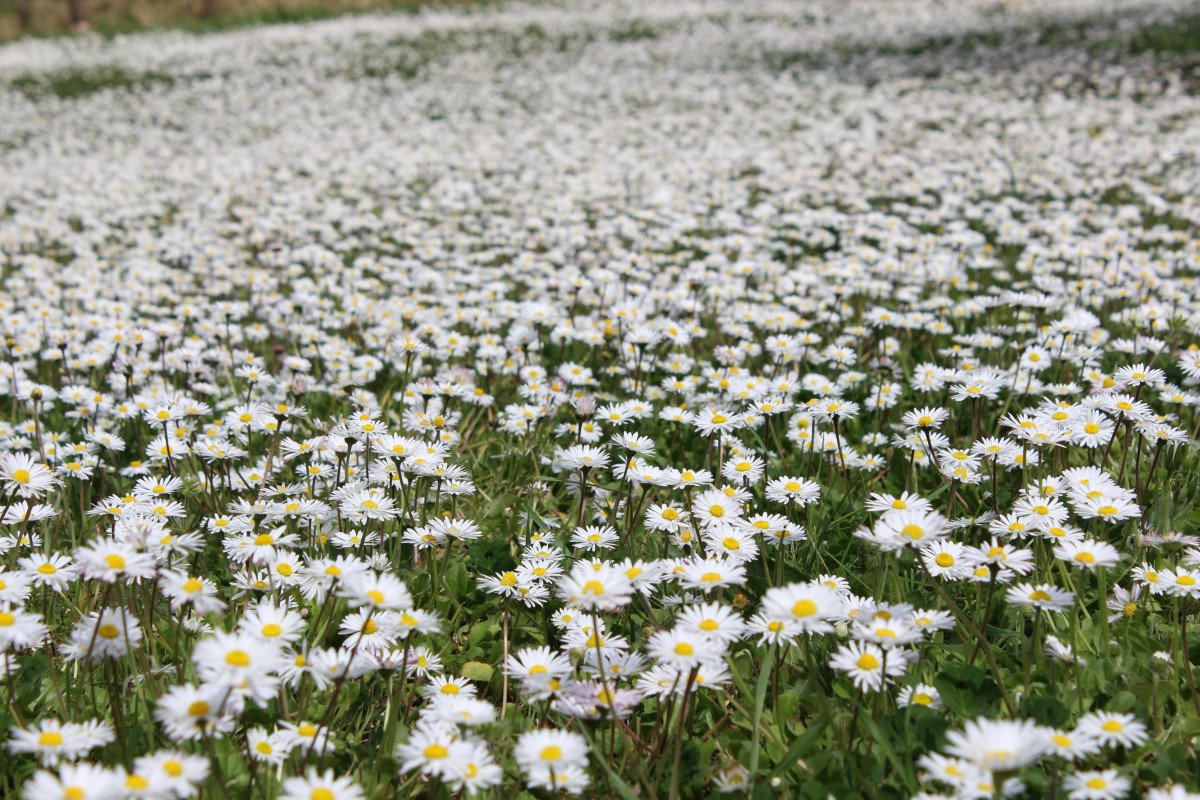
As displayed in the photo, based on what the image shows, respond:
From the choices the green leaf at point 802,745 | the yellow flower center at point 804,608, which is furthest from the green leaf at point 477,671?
the yellow flower center at point 804,608

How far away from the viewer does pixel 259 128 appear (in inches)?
604

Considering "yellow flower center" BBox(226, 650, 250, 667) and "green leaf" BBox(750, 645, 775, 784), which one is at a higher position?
"yellow flower center" BBox(226, 650, 250, 667)

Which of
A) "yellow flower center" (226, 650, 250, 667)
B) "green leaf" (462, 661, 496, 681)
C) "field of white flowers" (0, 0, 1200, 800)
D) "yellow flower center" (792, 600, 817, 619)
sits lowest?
"green leaf" (462, 661, 496, 681)

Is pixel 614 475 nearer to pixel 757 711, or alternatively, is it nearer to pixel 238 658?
pixel 757 711

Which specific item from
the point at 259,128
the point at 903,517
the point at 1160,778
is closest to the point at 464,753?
the point at 903,517

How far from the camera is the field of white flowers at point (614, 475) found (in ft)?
6.24

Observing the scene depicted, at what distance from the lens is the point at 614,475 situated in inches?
122

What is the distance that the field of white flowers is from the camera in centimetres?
190

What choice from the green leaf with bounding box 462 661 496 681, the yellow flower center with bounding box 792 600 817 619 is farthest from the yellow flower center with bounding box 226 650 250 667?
the yellow flower center with bounding box 792 600 817 619

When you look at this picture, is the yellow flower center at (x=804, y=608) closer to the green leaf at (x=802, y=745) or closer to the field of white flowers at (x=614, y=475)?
the field of white flowers at (x=614, y=475)

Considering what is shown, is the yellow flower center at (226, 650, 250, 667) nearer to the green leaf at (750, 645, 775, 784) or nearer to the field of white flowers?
the field of white flowers

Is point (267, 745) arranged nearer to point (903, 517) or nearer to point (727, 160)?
point (903, 517)

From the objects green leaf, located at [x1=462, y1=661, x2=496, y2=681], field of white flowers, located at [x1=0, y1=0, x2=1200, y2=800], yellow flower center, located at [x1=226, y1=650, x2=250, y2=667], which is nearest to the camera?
yellow flower center, located at [x1=226, y1=650, x2=250, y2=667]

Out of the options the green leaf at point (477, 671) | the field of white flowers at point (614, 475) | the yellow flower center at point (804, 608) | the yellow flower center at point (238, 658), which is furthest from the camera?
the green leaf at point (477, 671)
